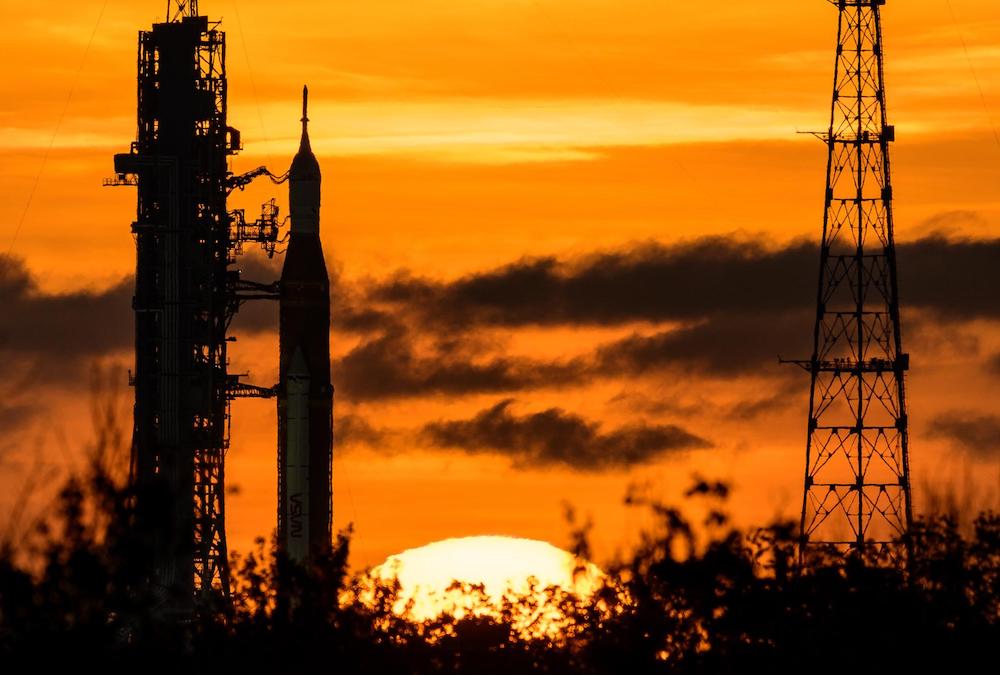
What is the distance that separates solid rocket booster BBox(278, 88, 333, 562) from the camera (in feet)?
452

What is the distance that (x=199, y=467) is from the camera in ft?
449

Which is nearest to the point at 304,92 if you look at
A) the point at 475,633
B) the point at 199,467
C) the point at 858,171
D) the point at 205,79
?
the point at 205,79

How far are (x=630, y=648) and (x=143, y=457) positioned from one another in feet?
193

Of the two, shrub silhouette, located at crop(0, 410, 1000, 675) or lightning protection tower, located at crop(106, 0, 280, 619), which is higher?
lightning protection tower, located at crop(106, 0, 280, 619)

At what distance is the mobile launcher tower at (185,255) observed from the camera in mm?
136500

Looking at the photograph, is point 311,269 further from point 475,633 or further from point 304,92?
point 475,633

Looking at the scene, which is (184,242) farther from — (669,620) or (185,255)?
(669,620)

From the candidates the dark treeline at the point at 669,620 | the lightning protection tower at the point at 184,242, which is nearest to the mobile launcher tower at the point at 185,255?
the lightning protection tower at the point at 184,242

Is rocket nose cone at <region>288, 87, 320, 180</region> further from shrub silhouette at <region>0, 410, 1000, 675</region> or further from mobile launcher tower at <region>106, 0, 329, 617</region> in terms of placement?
shrub silhouette at <region>0, 410, 1000, 675</region>

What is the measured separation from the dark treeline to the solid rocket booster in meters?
43.2

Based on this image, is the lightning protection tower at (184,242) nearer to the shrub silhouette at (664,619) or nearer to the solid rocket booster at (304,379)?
the solid rocket booster at (304,379)

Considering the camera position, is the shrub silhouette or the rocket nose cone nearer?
the shrub silhouette

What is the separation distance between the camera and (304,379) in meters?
138

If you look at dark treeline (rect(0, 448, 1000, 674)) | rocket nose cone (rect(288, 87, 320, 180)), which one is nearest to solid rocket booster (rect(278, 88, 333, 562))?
rocket nose cone (rect(288, 87, 320, 180))
